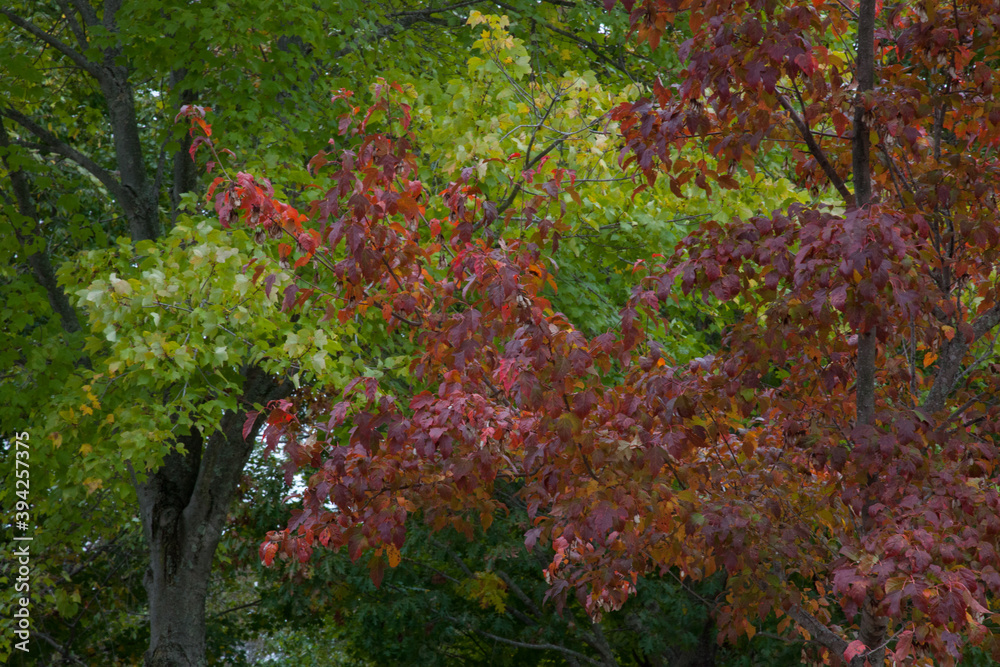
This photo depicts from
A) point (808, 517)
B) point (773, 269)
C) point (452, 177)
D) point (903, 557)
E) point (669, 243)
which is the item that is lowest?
point (903, 557)

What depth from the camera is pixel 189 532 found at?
895 cm

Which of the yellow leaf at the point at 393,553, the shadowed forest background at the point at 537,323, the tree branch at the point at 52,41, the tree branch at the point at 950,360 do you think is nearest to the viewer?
the shadowed forest background at the point at 537,323

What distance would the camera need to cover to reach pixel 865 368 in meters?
3.74

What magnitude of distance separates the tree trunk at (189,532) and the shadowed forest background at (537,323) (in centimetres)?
4

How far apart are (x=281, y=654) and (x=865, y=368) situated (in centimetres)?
1862

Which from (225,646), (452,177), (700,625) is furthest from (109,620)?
(452,177)

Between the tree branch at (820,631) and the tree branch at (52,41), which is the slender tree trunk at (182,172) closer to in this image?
the tree branch at (52,41)

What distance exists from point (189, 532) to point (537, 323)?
6753 millimetres

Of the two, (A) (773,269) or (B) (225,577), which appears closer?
(A) (773,269)

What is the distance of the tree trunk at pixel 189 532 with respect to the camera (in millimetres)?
8844

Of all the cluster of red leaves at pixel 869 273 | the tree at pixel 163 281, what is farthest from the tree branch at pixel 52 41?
the cluster of red leaves at pixel 869 273

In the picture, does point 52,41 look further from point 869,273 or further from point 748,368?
point 869,273

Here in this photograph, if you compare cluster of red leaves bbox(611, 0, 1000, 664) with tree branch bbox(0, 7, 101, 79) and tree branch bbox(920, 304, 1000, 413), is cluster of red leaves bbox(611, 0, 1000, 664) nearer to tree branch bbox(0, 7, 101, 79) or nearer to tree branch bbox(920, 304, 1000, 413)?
tree branch bbox(920, 304, 1000, 413)

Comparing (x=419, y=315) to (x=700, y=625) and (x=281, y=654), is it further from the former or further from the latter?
(x=281, y=654)
